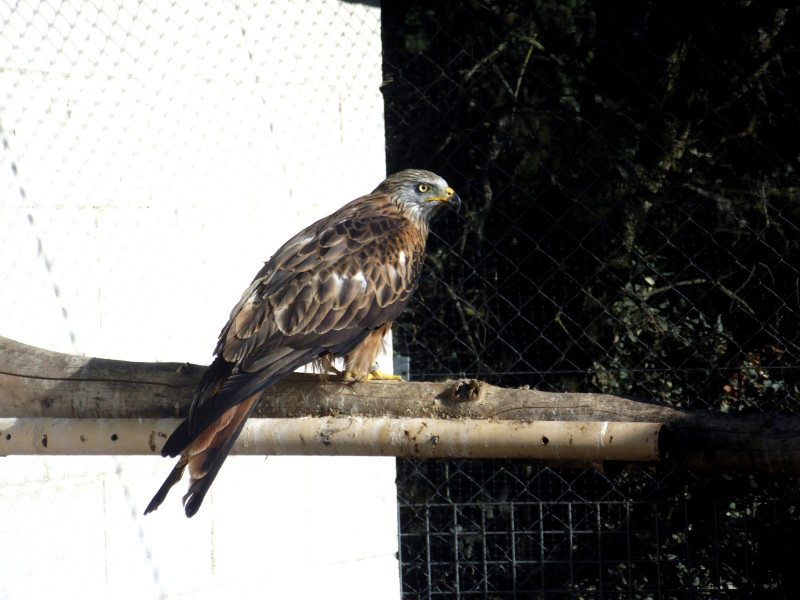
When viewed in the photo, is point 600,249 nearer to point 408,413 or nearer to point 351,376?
point 351,376

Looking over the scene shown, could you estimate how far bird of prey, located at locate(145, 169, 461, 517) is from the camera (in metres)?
2.06

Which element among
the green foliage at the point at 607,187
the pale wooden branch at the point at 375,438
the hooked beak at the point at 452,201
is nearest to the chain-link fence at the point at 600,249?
the green foliage at the point at 607,187

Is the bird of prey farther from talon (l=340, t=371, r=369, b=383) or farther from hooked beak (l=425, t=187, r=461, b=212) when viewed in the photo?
hooked beak (l=425, t=187, r=461, b=212)

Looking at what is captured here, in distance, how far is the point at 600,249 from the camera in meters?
4.34

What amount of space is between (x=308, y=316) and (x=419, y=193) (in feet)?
2.95

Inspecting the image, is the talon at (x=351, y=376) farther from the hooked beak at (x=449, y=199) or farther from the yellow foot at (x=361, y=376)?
the hooked beak at (x=449, y=199)

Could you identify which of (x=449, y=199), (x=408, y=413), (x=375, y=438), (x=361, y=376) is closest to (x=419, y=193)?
(x=449, y=199)

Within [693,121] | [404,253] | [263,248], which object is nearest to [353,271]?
[404,253]

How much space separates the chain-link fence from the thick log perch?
172cm

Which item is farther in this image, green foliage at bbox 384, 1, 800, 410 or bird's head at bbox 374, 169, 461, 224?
green foliage at bbox 384, 1, 800, 410

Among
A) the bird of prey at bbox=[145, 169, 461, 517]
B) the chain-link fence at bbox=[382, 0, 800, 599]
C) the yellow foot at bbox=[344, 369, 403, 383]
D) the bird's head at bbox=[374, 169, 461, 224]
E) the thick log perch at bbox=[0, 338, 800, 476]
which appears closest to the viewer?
the thick log perch at bbox=[0, 338, 800, 476]

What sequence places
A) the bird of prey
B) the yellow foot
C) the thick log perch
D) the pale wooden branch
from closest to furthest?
the thick log perch
the pale wooden branch
the bird of prey
the yellow foot

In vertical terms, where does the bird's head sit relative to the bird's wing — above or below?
above

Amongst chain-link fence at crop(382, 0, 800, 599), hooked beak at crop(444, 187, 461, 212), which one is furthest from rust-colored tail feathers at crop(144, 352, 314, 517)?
chain-link fence at crop(382, 0, 800, 599)
